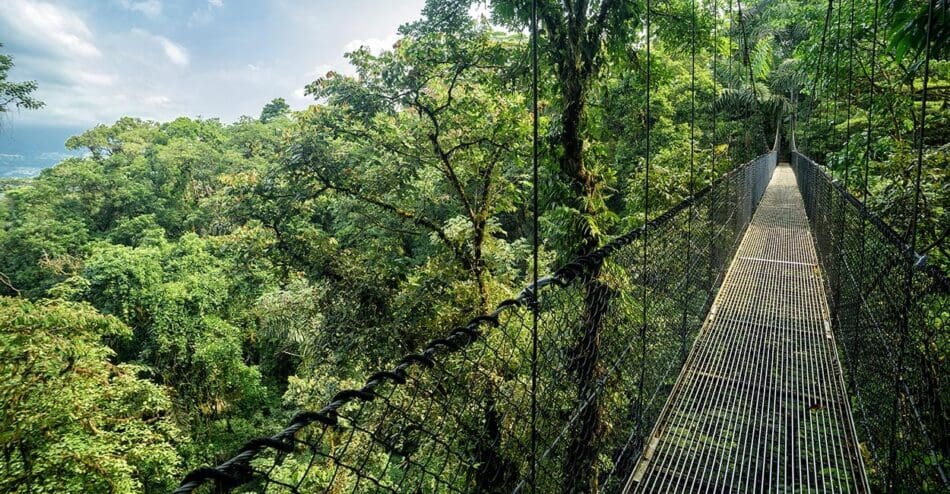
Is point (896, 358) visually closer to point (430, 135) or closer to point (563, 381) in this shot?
point (563, 381)

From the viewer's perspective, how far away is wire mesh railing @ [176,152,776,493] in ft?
2.30

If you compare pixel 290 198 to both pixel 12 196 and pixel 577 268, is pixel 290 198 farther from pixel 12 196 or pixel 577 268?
pixel 12 196

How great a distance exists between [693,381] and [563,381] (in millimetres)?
698

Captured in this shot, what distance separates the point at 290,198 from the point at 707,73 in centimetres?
1066

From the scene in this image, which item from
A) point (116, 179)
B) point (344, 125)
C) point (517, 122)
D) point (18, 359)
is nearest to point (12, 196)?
point (116, 179)

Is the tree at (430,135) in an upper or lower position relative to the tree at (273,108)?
lower

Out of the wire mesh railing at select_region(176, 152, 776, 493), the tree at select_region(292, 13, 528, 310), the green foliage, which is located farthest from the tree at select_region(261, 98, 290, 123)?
the wire mesh railing at select_region(176, 152, 776, 493)

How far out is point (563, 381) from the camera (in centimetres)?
201

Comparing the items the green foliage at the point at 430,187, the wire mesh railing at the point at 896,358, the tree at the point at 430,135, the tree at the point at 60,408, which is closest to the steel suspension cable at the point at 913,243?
the wire mesh railing at the point at 896,358

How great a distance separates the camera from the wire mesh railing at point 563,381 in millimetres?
700

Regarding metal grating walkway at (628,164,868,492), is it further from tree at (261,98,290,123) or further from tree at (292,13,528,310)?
tree at (261,98,290,123)

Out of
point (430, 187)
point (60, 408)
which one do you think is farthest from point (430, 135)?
point (60, 408)

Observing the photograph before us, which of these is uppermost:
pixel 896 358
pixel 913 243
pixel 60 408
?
pixel 913 243

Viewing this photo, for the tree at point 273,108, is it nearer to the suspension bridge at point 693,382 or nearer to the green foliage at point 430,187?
the green foliage at point 430,187
